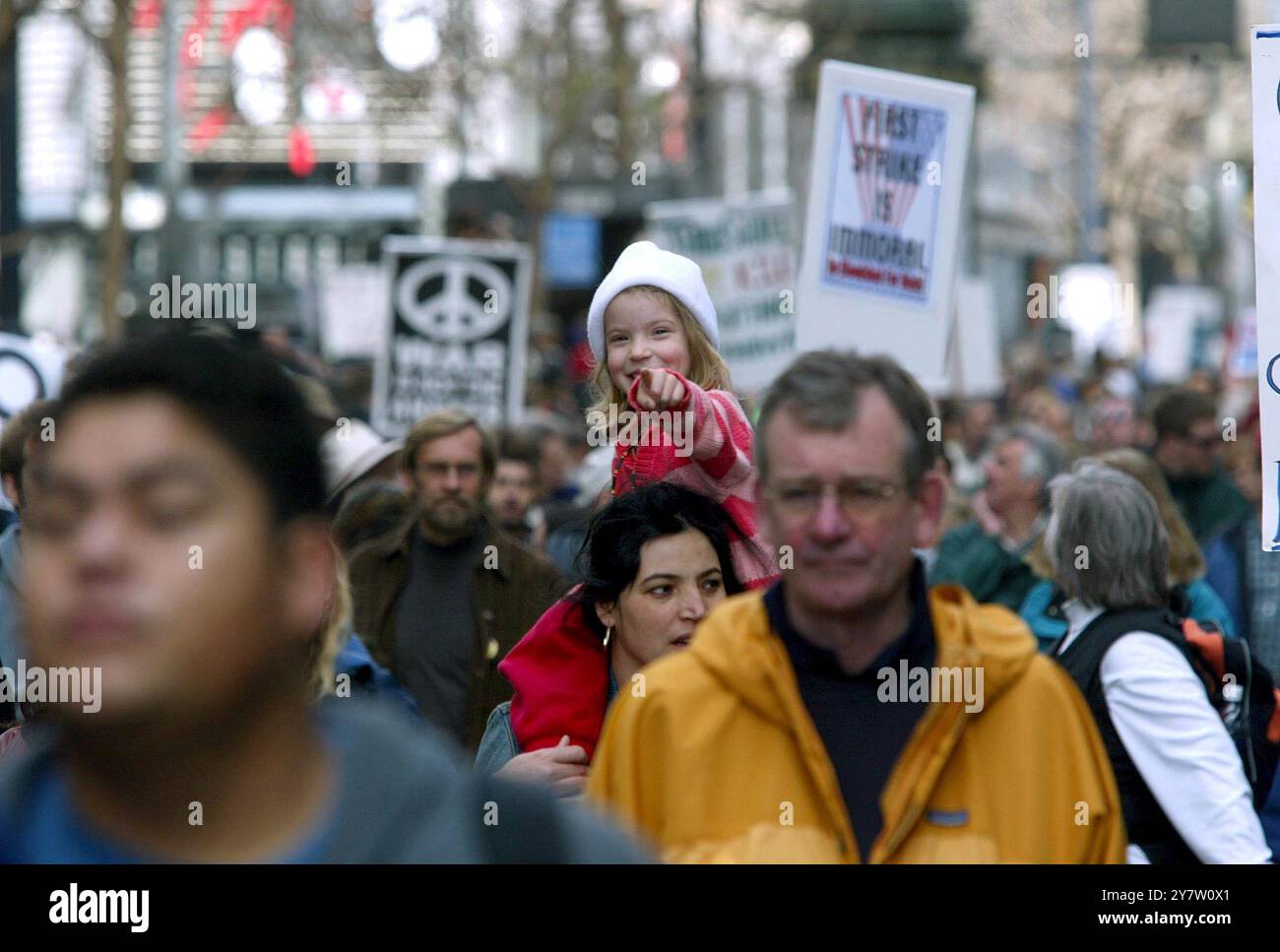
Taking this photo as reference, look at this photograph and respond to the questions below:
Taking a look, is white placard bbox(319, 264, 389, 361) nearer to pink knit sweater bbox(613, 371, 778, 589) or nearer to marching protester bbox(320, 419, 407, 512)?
marching protester bbox(320, 419, 407, 512)

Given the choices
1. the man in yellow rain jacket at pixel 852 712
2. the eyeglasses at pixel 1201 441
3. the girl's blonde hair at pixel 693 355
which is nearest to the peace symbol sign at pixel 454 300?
the eyeglasses at pixel 1201 441

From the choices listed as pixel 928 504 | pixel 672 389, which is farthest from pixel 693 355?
pixel 928 504

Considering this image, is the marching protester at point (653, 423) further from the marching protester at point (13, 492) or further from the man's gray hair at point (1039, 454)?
the man's gray hair at point (1039, 454)

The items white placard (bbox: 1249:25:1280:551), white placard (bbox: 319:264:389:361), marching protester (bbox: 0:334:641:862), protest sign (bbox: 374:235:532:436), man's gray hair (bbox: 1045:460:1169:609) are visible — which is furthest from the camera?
white placard (bbox: 319:264:389:361)

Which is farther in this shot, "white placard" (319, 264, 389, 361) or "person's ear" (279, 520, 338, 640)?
"white placard" (319, 264, 389, 361)

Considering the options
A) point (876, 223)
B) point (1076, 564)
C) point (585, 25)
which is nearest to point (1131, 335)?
point (585, 25)

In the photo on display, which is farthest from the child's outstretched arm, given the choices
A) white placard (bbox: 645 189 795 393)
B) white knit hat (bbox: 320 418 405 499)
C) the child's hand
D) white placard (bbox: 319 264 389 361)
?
white placard (bbox: 319 264 389 361)

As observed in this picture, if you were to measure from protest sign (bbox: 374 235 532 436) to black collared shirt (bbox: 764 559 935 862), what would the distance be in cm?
880

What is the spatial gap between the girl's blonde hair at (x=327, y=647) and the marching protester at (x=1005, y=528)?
2.18 metres

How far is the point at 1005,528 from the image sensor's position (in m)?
9.48

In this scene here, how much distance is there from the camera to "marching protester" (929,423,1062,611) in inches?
318

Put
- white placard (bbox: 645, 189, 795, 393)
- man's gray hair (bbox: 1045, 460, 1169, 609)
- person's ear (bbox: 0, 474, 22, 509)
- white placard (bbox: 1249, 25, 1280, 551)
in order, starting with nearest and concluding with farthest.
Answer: man's gray hair (bbox: 1045, 460, 1169, 609)
white placard (bbox: 1249, 25, 1280, 551)
person's ear (bbox: 0, 474, 22, 509)
white placard (bbox: 645, 189, 795, 393)

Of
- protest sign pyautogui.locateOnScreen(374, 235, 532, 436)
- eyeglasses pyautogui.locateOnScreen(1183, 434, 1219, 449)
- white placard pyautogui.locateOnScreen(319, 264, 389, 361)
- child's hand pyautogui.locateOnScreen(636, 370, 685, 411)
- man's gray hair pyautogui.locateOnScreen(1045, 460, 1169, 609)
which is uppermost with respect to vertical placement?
white placard pyautogui.locateOnScreen(319, 264, 389, 361)

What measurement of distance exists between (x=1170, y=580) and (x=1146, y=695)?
164 cm
